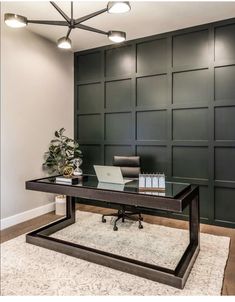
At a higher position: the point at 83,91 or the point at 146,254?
the point at 83,91

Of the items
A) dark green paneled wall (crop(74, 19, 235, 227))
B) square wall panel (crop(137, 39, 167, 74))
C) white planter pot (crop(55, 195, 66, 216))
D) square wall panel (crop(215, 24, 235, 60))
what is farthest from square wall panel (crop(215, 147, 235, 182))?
white planter pot (crop(55, 195, 66, 216))

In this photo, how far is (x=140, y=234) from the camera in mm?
2969

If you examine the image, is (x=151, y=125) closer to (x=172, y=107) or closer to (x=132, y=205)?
(x=172, y=107)

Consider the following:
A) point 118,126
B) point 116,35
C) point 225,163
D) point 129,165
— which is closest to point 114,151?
point 118,126

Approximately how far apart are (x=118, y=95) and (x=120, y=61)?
0.57 metres

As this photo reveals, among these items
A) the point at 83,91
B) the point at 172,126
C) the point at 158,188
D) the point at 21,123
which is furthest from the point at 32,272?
the point at 83,91

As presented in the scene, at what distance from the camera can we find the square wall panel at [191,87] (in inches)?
131

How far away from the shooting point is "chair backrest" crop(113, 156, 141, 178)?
3263 millimetres

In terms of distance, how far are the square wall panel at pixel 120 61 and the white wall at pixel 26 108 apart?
2.71 feet

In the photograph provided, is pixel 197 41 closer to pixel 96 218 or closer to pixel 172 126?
pixel 172 126

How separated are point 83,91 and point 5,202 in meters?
2.33

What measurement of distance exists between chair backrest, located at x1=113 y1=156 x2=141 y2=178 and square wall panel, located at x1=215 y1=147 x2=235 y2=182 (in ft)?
3.62

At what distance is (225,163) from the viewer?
3238 millimetres

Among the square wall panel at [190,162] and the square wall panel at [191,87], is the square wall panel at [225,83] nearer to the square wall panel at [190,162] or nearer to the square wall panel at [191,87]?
the square wall panel at [191,87]
